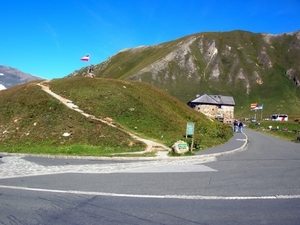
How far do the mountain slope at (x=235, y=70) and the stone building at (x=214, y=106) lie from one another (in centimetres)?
1751

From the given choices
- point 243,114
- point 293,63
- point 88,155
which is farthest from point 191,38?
point 88,155

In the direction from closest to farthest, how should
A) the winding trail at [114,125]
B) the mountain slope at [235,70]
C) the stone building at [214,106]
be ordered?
1. the winding trail at [114,125]
2. the stone building at [214,106]
3. the mountain slope at [235,70]

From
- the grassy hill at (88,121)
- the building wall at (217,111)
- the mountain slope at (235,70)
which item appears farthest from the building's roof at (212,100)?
the grassy hill at (88,121)

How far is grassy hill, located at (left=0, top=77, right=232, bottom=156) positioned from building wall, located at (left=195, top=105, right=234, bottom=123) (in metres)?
58.0

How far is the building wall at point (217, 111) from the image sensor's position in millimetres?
99250

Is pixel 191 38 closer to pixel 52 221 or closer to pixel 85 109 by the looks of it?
pixel 85 109

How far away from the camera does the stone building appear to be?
99.0 metres

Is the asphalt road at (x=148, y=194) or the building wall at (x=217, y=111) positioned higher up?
the building wall at (x=217, y=111)

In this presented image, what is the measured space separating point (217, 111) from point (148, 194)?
95809mm

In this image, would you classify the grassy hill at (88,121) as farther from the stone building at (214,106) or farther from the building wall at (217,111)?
the building wall at (217,111)

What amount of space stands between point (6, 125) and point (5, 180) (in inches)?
731

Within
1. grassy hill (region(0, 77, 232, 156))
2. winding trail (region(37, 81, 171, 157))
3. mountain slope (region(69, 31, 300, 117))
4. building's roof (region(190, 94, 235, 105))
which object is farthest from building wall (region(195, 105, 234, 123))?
winding trail (region(37, 81, 171, 157))

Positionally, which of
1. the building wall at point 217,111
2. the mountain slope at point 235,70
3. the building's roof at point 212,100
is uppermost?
the mountain slope at point 235,70

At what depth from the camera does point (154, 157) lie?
16969 mm
